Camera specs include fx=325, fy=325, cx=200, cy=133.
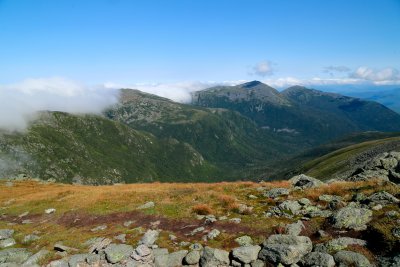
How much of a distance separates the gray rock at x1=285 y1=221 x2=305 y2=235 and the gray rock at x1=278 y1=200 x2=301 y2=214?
4011 mm

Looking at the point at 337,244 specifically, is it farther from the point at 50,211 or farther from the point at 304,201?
the point at 50,211

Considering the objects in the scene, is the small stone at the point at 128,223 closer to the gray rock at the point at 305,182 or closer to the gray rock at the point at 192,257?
the gray rock at the point at 192,257

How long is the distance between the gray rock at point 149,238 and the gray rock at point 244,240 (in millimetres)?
6873

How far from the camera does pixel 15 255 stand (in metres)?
27.7

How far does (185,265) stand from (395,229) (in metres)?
14.0

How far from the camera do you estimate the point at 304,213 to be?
28.7 meters

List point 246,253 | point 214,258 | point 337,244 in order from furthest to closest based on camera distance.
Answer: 1. point 214,258
2. point 246,253
3. point 337,244

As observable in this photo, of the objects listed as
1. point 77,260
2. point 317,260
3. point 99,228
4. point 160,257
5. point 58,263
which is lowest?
point 99,228

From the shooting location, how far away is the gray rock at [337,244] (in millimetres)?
20812

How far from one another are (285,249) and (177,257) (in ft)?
25.4

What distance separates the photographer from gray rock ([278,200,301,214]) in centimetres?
2971

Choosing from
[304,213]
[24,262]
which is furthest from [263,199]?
[24,262]

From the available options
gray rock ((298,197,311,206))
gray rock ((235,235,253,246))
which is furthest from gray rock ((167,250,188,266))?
gray rock ((298,197,311,206))

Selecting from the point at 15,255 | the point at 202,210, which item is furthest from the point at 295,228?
the point at 15,255
